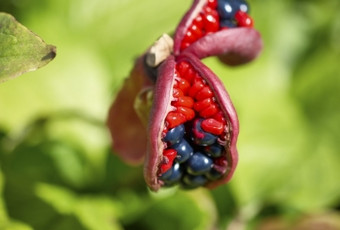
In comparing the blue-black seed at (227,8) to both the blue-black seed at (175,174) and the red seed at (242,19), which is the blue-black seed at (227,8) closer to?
the red seed at (242,19)

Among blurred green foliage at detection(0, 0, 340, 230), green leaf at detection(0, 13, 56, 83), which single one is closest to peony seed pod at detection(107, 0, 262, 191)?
green leaf at detection(0, 13, 56, 83)

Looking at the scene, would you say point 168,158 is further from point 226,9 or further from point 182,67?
point 226,9

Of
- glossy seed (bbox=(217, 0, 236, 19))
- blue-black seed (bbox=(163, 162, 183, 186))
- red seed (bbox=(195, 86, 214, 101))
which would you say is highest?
glossy seed (bbox=(217, 0, 236, 19))

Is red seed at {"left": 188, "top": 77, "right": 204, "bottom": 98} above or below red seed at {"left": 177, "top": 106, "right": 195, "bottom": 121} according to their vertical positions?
above

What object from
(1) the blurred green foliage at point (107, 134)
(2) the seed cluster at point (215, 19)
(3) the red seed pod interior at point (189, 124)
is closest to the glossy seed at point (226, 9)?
(2) the seed cluster at point (215, 19)

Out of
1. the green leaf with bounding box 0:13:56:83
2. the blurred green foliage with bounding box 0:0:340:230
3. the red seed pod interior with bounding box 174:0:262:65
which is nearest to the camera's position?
the green leaf with bounding box 0:13:56:83

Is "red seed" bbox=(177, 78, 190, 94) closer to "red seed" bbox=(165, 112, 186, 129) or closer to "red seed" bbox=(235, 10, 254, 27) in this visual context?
"red seed" bbox=(165, 112, 186, 129)
